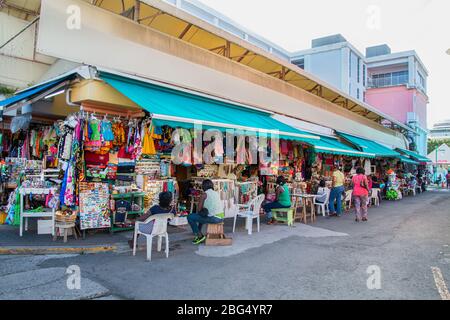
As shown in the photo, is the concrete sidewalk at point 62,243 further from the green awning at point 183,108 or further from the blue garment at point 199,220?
the green awning at point 183,108

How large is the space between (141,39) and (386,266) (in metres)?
7.91

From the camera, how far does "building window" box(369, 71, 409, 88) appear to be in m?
40.4

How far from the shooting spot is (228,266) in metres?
6.00

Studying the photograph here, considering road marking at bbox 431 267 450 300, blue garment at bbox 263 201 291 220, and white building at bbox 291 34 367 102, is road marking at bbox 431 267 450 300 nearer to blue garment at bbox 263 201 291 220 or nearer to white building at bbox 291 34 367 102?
blue garment at bbox 263 201 291 220

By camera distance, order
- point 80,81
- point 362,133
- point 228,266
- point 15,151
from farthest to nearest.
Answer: point 362,133 → point 15,151 → point 80,81 → point 228,266

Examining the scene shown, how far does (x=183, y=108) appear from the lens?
8422 mm

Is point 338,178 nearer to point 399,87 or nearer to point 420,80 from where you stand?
point 399,87

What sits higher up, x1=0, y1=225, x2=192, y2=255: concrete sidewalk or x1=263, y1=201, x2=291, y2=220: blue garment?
x1=263, y1=201, x2=291, y2=220: blue garment

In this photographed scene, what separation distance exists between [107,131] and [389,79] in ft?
136

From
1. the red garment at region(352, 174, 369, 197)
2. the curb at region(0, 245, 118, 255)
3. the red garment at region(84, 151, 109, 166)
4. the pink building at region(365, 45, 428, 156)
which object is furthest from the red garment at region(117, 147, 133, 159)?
the pink building at region(365, 45, 428, 156)

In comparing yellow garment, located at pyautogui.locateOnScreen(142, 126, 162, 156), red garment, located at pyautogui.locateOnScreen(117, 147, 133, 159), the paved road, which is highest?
yellow garment, located at pyautogui.locateOnScreen(142, 126, 162, 156)

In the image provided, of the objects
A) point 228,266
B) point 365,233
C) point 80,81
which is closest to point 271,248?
point 228,266

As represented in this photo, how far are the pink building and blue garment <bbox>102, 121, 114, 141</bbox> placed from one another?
35.5 meters

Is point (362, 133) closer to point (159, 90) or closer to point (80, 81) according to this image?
point (159, 90)
